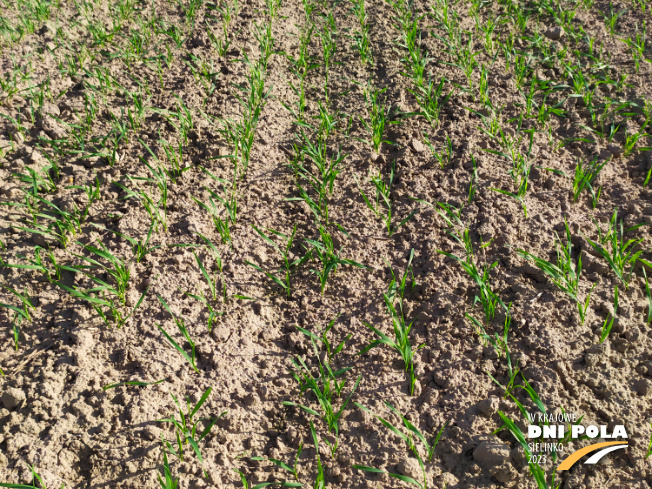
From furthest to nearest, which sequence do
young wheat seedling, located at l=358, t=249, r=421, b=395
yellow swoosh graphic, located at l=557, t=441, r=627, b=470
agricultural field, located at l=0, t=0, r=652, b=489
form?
young wheat seedling, located at l=358, t=249, r=421, b=395
agricultural field, located at l=0, t=0, r=652, b=489
yellow swoosh graphic, located at l=557, t=441, r=627, b=470

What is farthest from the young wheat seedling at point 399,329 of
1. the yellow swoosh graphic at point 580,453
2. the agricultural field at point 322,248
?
the yellow swoosh graphic at point 580,453

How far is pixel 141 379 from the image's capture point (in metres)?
2.18

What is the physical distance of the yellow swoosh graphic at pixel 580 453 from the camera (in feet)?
6.24

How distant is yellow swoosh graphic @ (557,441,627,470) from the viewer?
190 cm

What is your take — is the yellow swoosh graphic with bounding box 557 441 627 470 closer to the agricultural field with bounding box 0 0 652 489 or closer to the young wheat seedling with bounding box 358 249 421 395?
the agricultural field with bounding box 0 0 652 489

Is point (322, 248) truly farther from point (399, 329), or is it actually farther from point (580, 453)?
point (580, 453)

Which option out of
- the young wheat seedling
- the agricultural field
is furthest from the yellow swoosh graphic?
the young wheat seedling

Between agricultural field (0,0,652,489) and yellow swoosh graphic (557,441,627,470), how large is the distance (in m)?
0.03

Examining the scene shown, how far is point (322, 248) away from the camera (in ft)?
8.44

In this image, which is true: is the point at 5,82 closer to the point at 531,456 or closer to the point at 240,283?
the point at 240,283

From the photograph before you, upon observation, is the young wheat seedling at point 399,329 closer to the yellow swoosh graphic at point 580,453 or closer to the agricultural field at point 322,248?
the agricultural field at point 322,248

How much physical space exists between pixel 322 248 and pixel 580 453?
Result: 1458mm

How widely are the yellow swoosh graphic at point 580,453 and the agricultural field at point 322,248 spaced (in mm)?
27

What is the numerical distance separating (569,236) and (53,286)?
8.90 ft
